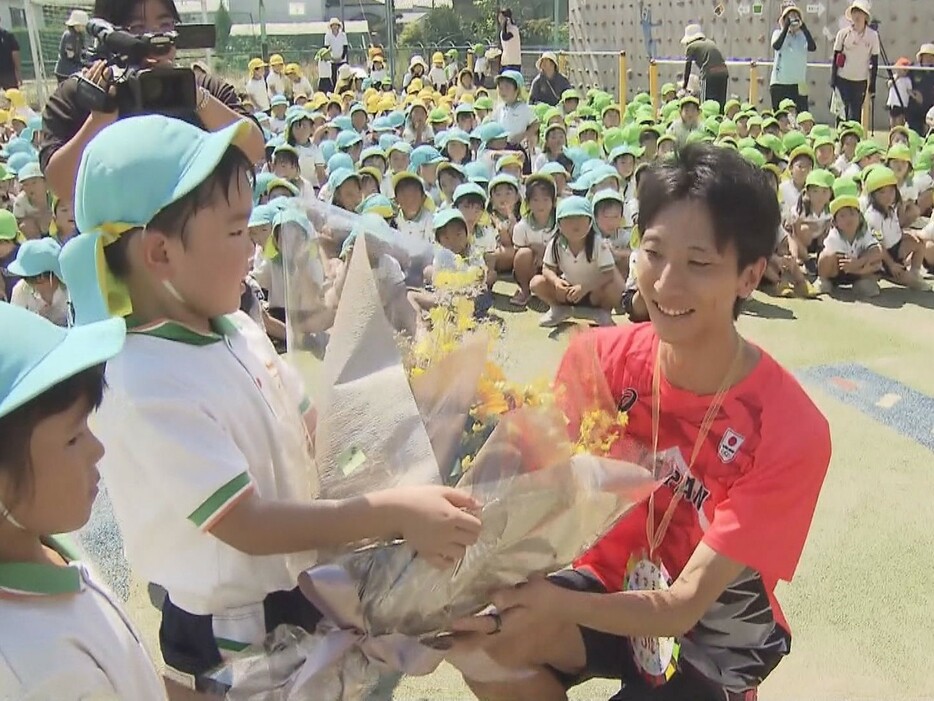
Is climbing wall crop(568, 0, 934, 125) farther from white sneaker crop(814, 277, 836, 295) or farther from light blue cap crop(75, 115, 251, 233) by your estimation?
light blue cap crop(75, 115, 251, 233)

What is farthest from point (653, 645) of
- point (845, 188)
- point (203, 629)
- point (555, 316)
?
point (845, 188)

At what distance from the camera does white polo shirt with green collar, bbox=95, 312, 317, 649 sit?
149cm

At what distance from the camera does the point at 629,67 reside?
19266mm

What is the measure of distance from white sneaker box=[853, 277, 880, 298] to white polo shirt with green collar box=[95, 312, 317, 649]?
18.4 ft

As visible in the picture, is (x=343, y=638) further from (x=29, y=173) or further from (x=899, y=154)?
(x=899, y=154)

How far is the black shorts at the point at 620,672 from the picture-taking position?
1897mm

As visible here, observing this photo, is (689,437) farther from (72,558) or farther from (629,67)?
(629,67)

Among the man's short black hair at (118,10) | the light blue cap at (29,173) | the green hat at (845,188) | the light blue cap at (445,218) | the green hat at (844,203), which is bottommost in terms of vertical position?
the green hat at (844,203)

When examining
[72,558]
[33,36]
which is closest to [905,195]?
[72,558]

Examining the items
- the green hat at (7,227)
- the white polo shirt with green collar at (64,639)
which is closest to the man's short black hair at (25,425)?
the white polo shirt with green collar at (64,639)

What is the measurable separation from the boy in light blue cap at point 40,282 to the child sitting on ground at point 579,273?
9.51 feet

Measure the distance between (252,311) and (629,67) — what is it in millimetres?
17508

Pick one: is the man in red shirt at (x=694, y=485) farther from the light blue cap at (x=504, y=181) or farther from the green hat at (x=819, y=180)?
the green hat at (x=819, y=180)

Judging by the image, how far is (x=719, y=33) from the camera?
54.6ft
